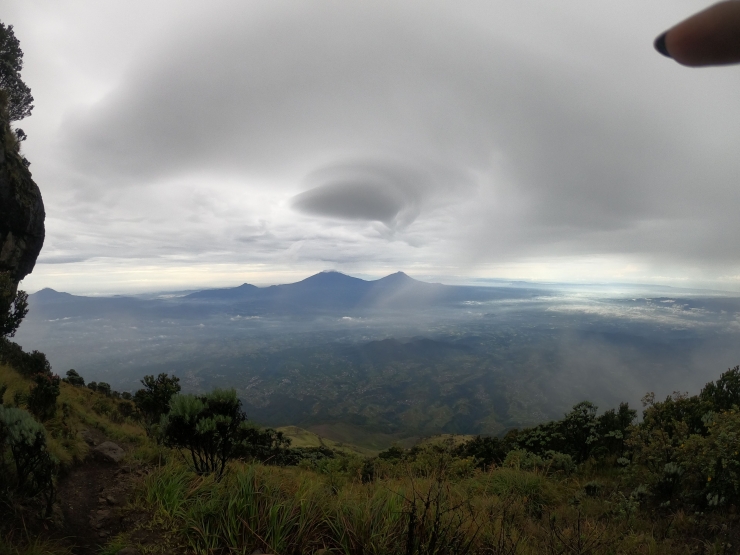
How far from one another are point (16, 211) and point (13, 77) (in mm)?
8405

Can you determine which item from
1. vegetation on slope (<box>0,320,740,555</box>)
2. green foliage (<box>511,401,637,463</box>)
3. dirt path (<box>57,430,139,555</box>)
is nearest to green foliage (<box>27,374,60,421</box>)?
vegetation on slope (<box>0,320,740,555</box>)

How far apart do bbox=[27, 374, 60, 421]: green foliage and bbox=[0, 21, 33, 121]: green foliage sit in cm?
1806

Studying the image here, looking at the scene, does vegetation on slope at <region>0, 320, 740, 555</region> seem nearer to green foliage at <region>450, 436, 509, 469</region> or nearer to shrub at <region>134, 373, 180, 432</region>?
green foliage at <region>450, 436, 509, 469</region>

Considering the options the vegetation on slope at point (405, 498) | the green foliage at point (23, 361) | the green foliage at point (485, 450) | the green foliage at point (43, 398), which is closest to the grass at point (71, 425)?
the vegetation on slope at point (405, 498)

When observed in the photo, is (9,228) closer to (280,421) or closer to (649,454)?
(649,454)

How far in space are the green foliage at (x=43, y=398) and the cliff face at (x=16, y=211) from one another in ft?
35.7

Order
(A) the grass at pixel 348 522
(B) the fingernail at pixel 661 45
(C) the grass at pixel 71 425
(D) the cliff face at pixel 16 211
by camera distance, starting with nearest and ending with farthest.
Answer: (B) the fingernail at pixel 661 45
(A) the grass at pixel 348 522
(C) the grass at pixel 71 425
(D) the cliff face at pixel 16 211

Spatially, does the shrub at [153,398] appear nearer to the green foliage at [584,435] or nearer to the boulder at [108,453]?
the boulder at [108,453]

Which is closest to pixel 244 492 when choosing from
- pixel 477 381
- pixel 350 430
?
pixel 350 430

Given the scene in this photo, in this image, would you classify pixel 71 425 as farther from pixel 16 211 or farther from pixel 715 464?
pixel 16 211

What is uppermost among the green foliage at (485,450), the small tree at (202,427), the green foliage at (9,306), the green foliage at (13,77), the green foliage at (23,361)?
the green foliage at (13,77)

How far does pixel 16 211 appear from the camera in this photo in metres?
17.2

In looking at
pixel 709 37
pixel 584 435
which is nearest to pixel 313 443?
pixel 584 435

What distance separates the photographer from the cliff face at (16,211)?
53.1ft
